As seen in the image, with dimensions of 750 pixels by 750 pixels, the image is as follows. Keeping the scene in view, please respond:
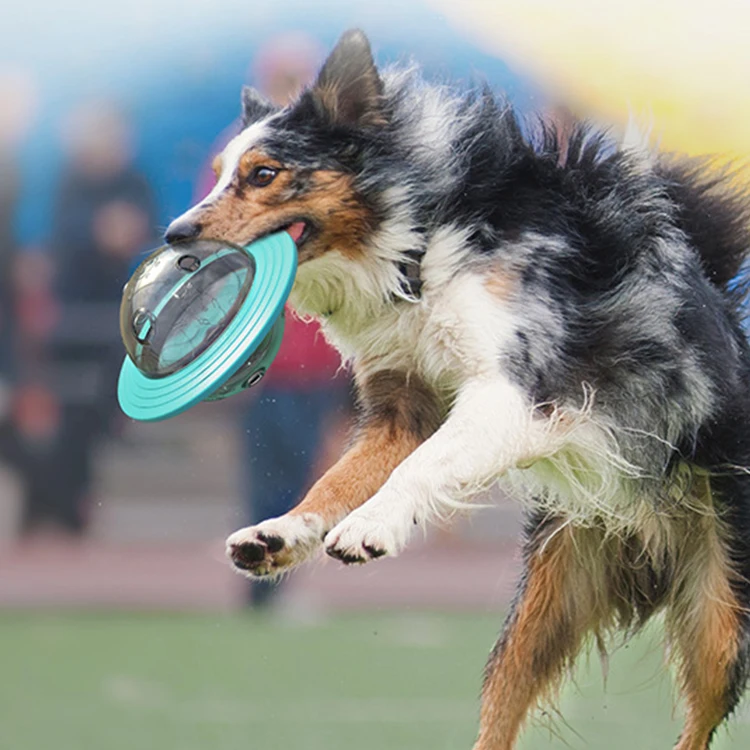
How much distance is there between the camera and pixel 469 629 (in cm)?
771

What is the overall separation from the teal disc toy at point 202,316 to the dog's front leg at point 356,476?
0.35m

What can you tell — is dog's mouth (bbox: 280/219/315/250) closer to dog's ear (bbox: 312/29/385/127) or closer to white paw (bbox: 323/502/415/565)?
dog's ear (bbox: 312/29/385/127)

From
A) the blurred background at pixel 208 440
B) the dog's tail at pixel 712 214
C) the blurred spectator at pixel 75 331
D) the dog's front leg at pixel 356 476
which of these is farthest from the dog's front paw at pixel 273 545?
the blurred spectator at pixel 75 331

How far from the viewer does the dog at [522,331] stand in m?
3.79

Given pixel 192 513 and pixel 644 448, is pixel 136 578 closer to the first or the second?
pixel 192 513

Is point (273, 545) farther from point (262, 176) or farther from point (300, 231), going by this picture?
point (262, 176)

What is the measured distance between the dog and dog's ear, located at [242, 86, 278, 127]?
0.10ft

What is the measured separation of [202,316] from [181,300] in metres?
0.07

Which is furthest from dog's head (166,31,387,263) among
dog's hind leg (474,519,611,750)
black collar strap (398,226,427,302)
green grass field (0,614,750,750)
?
green grass field (0,614,750,750)

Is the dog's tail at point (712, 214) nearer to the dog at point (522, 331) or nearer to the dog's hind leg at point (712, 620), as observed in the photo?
the dog at point (522, 331)

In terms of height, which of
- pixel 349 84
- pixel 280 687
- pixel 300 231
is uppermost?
pixel 349 84

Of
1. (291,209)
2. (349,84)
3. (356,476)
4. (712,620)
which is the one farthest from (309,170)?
(712,620)

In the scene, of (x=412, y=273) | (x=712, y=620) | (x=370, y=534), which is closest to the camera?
(x=370, y=534)

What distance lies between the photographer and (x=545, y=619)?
449 cm
